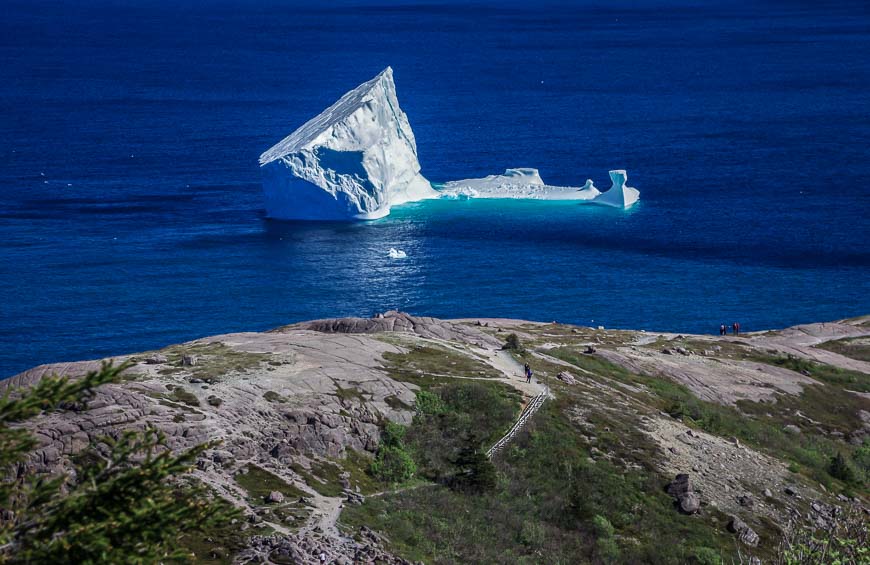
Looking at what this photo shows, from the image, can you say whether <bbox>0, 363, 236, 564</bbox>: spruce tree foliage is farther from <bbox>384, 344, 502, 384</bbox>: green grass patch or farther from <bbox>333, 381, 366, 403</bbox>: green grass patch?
<bbox>384, 344, 502, 384</bbox>: green grass patch

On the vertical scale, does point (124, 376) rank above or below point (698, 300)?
above

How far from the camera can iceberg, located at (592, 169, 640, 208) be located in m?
108

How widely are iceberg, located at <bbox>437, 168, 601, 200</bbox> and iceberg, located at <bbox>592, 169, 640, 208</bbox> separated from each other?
1544 mm

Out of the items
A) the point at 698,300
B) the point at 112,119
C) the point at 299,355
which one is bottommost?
the point at 698,300

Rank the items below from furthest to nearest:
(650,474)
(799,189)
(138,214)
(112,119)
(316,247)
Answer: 1. (112,119)
2. (799,189)
3. (138,214)
4. (316,247)
5. (650,474)

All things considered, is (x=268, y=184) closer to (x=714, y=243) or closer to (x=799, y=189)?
(x=714, y=243)

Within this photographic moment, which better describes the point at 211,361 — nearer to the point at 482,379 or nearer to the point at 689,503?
the point at 482,379

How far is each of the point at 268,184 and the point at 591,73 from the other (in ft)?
353

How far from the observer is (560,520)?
124ft

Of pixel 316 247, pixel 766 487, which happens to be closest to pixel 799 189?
pixel 316 247

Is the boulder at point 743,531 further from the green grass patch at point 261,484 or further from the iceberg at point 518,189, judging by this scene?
the iceberg at point 518,189

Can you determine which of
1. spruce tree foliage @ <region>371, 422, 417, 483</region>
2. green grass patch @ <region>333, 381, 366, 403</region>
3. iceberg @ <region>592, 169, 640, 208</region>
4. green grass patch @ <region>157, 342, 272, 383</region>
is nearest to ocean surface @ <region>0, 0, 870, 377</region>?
iceberg @ <region>592, 169, 640, 208</region>

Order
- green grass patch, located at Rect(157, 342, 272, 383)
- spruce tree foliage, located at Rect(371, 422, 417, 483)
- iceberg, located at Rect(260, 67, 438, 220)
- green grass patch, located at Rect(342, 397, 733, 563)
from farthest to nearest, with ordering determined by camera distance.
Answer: iceberg, located at Rect(260, 67, 438, 220) < green grass patch, located at Rect(157, 342, 272, 383) < spruce tree foliage, located at Rect(371, 422, 417, 483) < green grass patch, located at Rect(342, 397, 733, 563)

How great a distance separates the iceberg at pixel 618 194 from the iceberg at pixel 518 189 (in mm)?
1544
